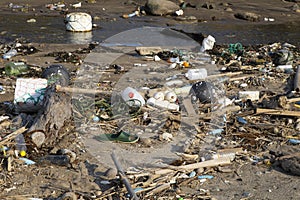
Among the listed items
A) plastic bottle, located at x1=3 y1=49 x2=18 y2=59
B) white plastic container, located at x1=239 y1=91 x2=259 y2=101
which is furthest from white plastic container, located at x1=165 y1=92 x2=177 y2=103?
plastic bottle, located at x1=3 y1=49 x2=18 y2=59

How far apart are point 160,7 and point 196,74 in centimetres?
717

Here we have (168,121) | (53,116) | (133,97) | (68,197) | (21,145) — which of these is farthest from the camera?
(133,97)

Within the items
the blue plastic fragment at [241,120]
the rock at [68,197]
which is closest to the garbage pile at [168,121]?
the blue plastic fragment at [241,120]

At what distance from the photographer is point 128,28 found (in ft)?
41.8

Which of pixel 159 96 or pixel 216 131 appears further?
pixel 159 96

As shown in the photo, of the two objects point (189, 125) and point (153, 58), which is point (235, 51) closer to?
point (153, 58)

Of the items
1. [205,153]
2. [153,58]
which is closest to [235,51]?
[153,58]

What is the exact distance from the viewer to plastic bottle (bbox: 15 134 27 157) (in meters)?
5.08

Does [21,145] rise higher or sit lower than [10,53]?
higher

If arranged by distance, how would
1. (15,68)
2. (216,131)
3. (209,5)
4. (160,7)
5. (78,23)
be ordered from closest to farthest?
(216,131), (15,68), (78,23), (160,7), (209,5)

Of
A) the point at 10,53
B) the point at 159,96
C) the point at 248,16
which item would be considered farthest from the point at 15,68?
the point at 248,16

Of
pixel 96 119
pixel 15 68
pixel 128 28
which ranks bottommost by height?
pixel 128 28

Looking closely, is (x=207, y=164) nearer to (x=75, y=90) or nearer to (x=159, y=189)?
(x=159, y=189)

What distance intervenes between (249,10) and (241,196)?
38.2 ft
